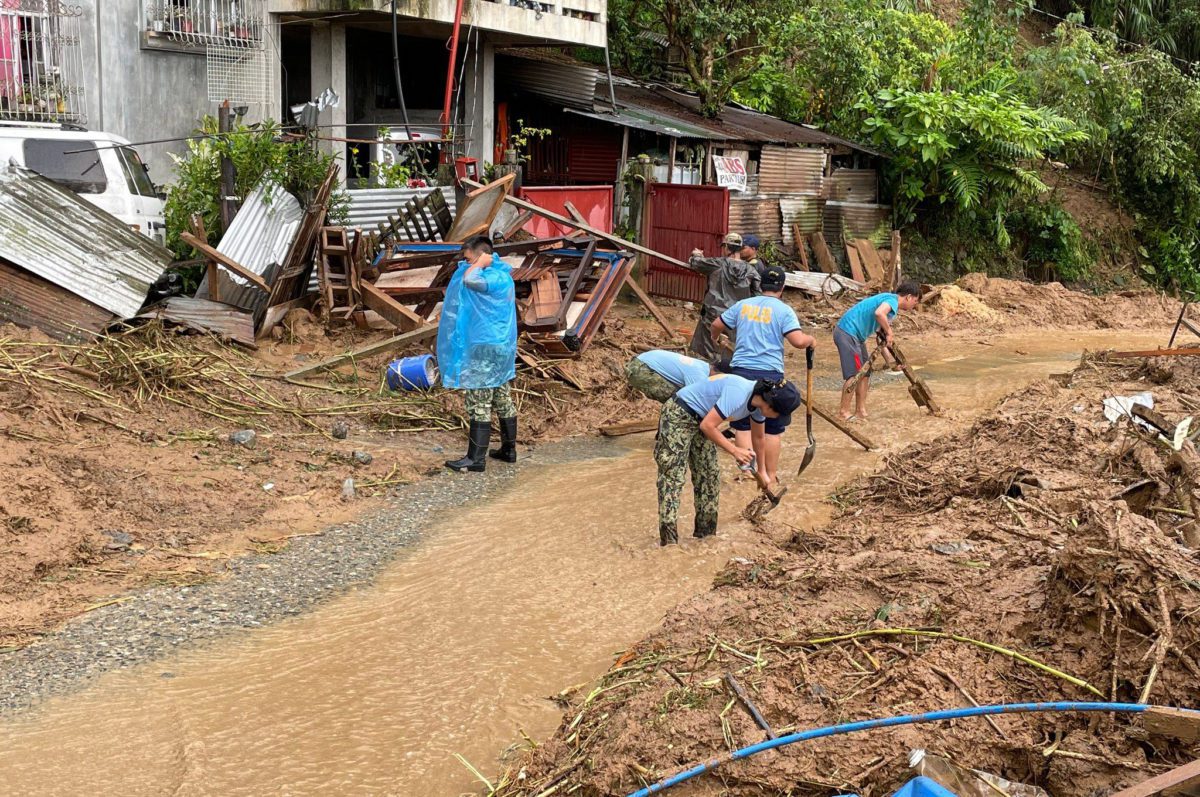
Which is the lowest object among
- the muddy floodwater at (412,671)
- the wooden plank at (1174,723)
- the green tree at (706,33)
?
the muddy floodwater at (412,671)

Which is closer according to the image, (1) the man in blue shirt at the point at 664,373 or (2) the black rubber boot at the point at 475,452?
(1) the man in blue shirt at the point at 664,373

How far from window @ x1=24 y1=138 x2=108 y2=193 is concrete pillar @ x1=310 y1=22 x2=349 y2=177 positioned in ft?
13.8

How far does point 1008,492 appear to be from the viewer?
25.3ft

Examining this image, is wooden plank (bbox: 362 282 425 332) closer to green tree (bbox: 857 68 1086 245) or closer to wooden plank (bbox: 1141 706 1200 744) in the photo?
wooden plank (bbox: 1141 706 1200 744)

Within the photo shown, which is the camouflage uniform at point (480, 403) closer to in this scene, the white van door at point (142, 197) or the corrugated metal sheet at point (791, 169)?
the white van door at point (142, 197)

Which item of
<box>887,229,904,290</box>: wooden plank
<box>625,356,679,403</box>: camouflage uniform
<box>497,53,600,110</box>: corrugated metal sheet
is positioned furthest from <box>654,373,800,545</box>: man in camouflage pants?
<box>497,53,600,110</box>: corrugated metal sheet

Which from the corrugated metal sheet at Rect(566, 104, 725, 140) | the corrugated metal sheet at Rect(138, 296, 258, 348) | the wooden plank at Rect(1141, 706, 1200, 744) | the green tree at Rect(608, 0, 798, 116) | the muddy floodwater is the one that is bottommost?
the muddy floodwater

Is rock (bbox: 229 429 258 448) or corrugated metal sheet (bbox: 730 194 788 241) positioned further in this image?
corrugated metal sheet (bbox: 730 194 788 241)

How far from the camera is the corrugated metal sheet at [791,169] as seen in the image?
20172 millimetres

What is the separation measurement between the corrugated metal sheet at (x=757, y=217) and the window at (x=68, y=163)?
10041 millimetres

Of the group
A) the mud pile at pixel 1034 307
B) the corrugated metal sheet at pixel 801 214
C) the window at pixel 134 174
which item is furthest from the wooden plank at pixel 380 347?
the corrugated metal sheet at pixel 801 214

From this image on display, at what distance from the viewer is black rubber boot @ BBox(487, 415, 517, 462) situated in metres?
9.52

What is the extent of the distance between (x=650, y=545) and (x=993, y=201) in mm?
16117

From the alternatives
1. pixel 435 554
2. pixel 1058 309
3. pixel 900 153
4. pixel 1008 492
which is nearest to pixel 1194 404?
pixel 1008 492
